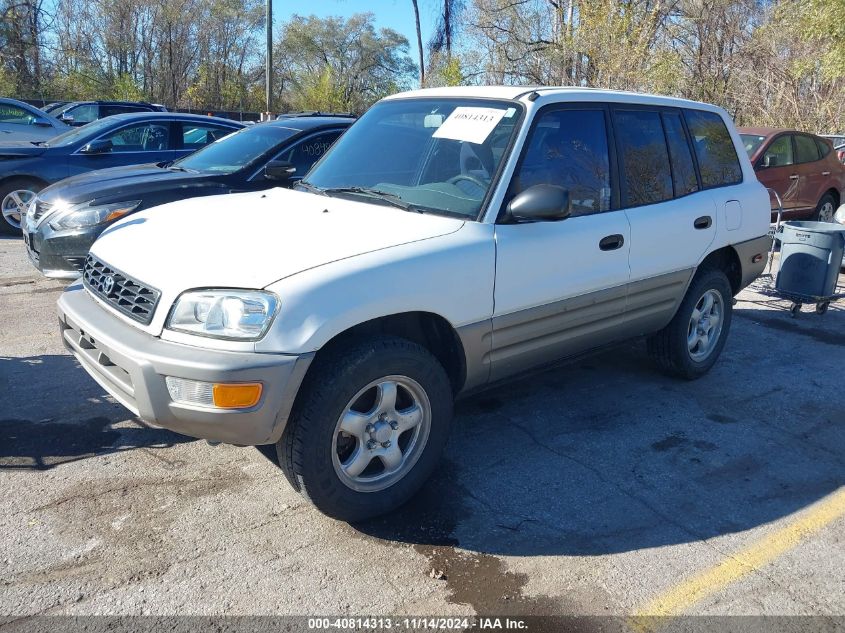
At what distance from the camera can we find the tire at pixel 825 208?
37.7 ft

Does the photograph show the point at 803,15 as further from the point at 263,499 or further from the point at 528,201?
the point at 263,499

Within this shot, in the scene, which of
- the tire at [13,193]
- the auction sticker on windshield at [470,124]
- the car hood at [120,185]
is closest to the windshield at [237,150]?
the car hood at [120,185]

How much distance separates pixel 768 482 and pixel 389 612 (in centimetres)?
230

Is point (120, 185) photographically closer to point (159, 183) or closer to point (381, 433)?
point (159, 183)

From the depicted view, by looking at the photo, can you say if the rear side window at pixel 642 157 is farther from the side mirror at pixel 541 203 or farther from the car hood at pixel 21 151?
the car hood at pixel 21 151

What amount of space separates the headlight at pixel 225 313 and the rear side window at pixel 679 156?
306 centimetres

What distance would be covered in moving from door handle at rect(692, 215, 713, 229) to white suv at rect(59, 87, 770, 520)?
2cm

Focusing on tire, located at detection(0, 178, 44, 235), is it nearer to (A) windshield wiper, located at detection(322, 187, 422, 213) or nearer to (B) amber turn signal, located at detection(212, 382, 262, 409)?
(A) windshield wiper, located at detection(322, 187, 422, 213)

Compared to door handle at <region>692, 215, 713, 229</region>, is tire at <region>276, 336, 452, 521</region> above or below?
below

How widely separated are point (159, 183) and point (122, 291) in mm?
3309

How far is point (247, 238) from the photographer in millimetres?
3316

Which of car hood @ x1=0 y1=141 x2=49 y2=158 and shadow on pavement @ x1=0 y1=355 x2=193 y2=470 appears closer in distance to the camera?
shadow on pavement @ x1=0 y1=355 x2=193 y2=470

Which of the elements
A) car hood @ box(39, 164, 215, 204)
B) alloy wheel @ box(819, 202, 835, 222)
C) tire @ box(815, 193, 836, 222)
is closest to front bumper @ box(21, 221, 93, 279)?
car hood @ box(39, 164, 215, 204)

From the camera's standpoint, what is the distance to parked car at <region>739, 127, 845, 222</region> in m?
10.5
